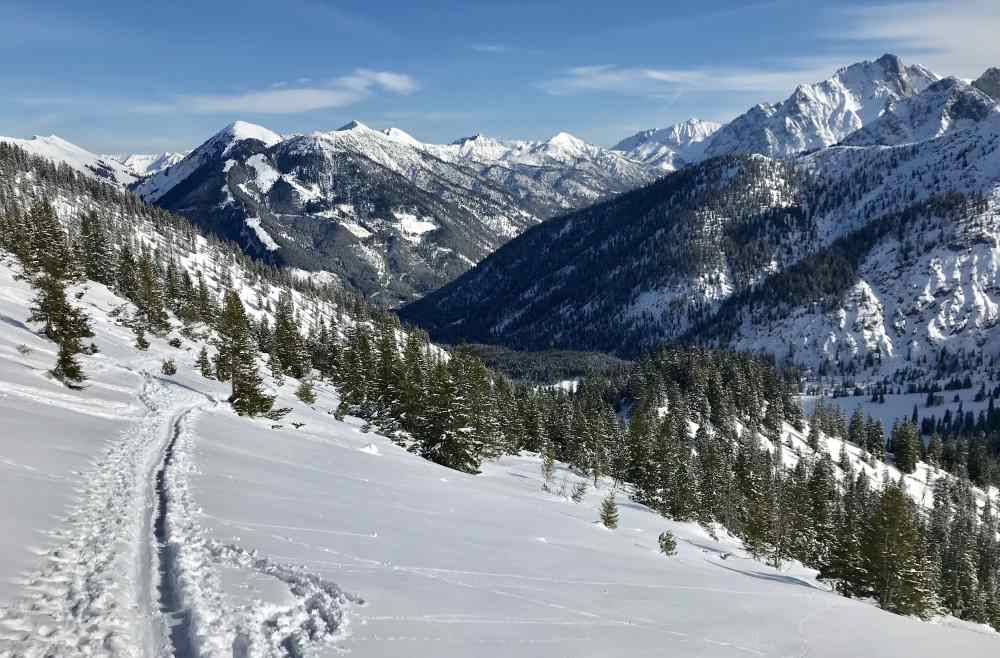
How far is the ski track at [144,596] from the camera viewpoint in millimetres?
9930

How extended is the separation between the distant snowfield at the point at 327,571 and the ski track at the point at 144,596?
0.05 meters

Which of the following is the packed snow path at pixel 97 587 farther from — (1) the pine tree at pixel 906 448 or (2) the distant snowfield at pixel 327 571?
(1) the pine tree at pixel 906 448

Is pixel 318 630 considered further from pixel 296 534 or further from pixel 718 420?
pixel 718 420

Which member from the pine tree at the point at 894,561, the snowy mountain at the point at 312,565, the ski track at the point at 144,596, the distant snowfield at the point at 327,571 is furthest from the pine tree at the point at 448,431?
the pine tree at the point at 894,561

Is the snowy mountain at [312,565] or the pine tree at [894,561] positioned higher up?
the snowy mountain at [312,565]

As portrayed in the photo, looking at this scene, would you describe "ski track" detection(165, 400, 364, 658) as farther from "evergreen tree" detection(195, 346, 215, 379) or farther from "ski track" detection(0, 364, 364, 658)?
"evergreen tree" detection(195, 346, 215, 379)

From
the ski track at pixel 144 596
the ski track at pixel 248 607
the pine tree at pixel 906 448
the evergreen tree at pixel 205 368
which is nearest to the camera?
the ski track at pixel 144 596

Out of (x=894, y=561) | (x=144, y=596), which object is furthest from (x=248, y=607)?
(x=894, y=561)

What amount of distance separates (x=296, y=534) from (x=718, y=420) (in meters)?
134

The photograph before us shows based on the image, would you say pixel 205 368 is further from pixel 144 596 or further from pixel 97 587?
pixel 144 596

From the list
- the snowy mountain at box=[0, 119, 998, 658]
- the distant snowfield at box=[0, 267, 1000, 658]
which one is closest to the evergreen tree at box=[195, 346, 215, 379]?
the snowy mountain at box=[0, 119, 998, 658]

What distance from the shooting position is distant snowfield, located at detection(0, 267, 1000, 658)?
430 inches

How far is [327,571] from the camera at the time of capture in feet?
46.5

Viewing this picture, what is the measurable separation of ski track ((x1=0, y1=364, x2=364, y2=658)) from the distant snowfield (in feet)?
0.16
